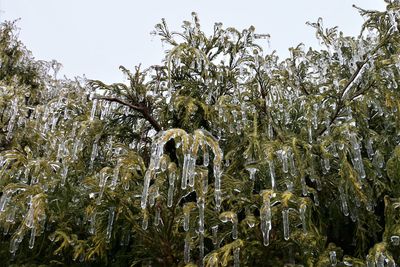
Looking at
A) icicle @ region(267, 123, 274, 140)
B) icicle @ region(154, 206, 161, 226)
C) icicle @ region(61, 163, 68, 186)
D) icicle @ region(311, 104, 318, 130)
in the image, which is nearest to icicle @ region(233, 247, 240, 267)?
icicle @ region(154, 206, 161, 226)

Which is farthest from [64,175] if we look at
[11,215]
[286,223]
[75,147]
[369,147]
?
[369,147]

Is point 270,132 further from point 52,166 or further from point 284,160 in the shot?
point 52,166

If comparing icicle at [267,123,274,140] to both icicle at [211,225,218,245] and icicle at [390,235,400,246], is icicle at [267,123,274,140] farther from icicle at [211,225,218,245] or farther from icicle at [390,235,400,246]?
icicle at [390,235,400,246]

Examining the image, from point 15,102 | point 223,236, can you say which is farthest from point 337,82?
point 15,102

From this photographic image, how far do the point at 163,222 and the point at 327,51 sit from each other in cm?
276

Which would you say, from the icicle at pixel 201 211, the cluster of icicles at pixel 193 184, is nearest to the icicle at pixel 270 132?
the cluster of icicles at pixel 193 184

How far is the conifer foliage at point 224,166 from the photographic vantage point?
257 centimetres

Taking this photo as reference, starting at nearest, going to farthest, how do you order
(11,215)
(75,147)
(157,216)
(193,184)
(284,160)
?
1. (193,184)
2. (157,216)
3. (284,160)
4. (11,215)
5. (75,147)

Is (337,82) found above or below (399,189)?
above

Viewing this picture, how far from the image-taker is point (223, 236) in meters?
2.68

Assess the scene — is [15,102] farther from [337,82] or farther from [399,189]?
[399,189]

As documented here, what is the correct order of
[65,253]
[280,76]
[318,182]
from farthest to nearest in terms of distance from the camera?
[280,76]
[65,253]
[318,182]

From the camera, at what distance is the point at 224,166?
11.1 feet

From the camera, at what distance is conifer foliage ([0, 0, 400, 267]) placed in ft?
8.43
